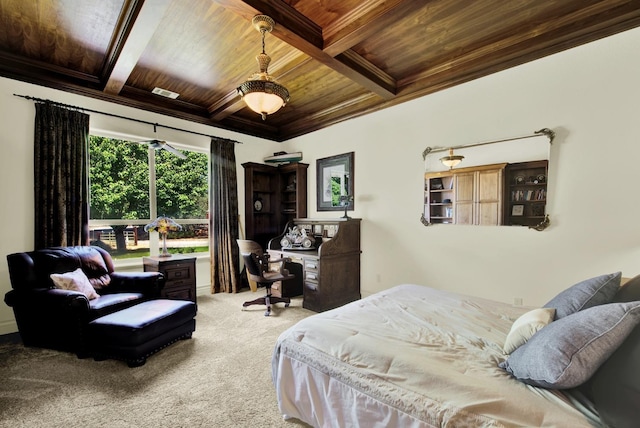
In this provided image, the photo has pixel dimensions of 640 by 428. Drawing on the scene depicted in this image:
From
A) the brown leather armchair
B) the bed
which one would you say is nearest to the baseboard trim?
the brown leather armchair

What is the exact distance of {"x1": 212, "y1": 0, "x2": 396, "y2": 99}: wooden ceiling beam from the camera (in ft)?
6.61

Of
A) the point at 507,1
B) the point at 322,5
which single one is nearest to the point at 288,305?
the point at 322,5

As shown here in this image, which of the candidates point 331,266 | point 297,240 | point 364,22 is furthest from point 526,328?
point 297,240

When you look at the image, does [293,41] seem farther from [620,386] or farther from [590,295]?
[620,386]

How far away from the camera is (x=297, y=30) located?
228 centimetres

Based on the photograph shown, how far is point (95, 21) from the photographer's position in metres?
2.34

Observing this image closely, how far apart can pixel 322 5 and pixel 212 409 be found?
3050 mm

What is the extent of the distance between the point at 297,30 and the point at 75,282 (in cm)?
309

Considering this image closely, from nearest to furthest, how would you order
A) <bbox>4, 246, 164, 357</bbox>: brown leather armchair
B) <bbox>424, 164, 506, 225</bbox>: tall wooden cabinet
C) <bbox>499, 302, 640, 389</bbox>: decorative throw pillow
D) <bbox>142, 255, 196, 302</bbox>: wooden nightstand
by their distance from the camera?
1. <bbox>499, 302, 640, 389</bbox>: decorative throw pillow
2. <bbox>4, 246, 164, 357</bbox>: brown leather armchair
3. <bbox>424, 164, 506, 225</bbox>: tall wooden cabinet
4. <bbox>142, 255, 196, 302</bbox>: wooden nightstand

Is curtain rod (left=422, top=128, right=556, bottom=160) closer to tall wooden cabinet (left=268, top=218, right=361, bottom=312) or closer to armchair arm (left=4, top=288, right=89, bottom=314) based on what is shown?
tall wooden cabinet (left=268, top=218, right=361, bottom=312)

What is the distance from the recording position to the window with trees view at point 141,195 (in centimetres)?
362

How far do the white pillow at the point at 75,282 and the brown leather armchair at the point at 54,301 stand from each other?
6 cm

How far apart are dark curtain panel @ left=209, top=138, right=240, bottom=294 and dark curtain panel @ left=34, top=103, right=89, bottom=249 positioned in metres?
1.55

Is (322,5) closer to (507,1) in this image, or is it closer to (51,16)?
(507,1)
